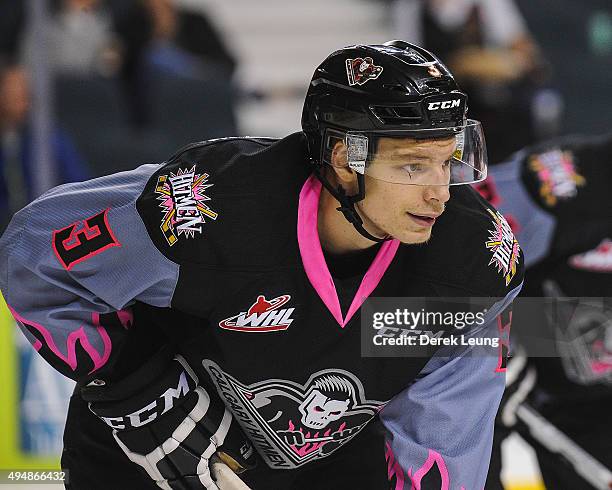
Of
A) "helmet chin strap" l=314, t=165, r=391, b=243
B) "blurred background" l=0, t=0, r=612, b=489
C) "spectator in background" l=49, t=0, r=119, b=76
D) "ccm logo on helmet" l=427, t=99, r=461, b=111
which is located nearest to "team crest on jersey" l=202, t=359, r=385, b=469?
"helmet chin strap" l=314, t=165, r=391, b=243

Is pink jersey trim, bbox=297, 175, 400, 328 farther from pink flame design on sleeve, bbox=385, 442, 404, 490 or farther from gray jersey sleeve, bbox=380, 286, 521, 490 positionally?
pink flame design on sleeve, bbox=385, 442, 404, 490

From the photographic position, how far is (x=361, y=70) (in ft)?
6.68

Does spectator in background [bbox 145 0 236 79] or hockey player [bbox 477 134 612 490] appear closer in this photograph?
hockey player [bbox 477 134 612 490]

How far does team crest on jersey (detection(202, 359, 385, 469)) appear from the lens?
6.89ft

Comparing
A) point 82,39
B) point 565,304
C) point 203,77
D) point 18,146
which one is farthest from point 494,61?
point 565,304

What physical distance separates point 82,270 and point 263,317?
327 mm

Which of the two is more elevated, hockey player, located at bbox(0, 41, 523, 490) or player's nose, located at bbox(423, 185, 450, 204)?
player's nose, located at bbox(423, 185, 450, 204)

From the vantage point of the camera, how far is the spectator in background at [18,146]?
4059mm

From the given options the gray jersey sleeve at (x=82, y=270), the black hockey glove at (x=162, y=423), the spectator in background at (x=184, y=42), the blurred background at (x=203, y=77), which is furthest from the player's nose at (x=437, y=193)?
the spectator in background at (x=184, y=42)

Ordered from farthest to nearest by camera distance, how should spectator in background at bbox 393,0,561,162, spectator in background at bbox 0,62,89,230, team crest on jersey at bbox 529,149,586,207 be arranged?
spectator in background at bbox 393,0,561,162, spectator in background at bbox 0,62,89,230, team crest on jersey at bbox 529,149,586,207

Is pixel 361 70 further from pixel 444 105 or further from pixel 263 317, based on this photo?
pixel 263 317

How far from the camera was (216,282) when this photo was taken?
2029 mm

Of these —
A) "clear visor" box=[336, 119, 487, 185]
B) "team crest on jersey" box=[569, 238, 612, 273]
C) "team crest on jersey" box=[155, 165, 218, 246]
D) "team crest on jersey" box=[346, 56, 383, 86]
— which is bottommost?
"team crest on jersey" box=[569, 238, 612, 273]

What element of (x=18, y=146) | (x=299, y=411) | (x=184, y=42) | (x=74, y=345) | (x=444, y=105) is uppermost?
(x=444, y=105)
